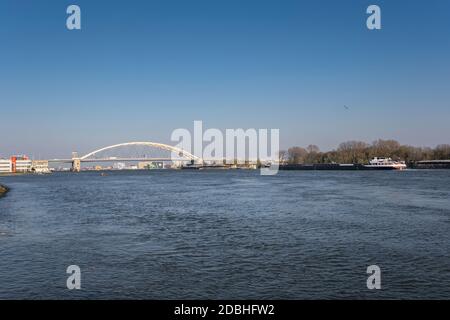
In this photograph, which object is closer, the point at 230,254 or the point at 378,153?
the point at 230,254

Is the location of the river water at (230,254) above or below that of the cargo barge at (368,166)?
below

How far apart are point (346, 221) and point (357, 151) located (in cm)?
13764

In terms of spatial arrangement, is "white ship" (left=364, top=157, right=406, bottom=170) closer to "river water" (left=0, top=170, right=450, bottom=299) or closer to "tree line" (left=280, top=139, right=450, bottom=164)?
"tree line" (left=280, top=139, right=450, bottom=164)

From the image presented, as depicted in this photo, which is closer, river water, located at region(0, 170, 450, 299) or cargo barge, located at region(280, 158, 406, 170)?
river water, located at region(0, 170, 450, 299)

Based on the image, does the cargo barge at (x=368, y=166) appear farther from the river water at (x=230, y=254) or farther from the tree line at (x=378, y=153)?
the river water at (x=230, y=254)

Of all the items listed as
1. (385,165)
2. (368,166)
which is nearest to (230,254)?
(385,165)

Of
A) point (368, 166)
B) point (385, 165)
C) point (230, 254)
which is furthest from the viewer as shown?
point (368, 166)

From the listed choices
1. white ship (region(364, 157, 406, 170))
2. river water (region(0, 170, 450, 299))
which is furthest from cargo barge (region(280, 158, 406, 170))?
river water (region(0, 170, 450, 299))

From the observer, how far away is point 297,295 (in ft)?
33.5

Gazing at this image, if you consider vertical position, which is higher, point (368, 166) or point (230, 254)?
point (368, 166)

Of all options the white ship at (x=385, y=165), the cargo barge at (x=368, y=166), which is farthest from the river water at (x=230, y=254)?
the cargo barge at (x=368, y=166)

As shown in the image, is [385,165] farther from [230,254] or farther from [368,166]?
[230,254]
